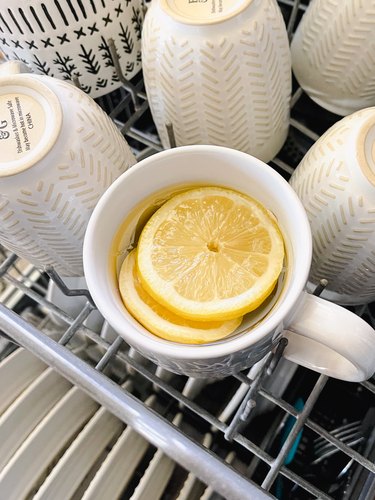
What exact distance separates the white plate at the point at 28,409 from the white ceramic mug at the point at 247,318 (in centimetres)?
12

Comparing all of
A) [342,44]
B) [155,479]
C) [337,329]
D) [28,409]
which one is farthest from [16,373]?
[342,44]

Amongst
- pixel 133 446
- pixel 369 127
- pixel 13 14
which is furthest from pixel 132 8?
pixel 133 446

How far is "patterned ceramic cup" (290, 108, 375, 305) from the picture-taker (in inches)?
13.0

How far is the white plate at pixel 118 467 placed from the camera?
360mm

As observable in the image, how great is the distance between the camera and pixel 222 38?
35cm

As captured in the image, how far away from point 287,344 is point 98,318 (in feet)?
0.63

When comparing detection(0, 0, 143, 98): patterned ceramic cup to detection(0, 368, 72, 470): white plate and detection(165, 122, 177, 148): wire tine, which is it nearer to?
detection(165, 122, 177, 148): wire tine

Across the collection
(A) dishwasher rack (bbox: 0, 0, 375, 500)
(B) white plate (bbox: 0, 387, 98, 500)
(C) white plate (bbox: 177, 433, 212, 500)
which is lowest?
(B) white plate (bbox: 0, 387, 98, 500)

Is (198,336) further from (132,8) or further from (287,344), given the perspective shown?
(132,8)

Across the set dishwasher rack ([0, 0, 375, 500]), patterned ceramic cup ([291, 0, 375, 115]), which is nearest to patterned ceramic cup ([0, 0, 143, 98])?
dishwasher rack ([0, 0, 375, 500])

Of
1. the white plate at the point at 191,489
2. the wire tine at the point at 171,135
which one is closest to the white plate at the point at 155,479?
the white plate at the point at 191,489

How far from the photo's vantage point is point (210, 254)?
34 centimetres

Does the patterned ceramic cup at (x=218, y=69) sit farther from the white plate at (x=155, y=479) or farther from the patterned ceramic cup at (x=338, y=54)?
the white plate at (x=155, y=479)

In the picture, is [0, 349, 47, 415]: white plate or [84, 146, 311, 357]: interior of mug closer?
[84, 146, 311, 357]: interior of mug
